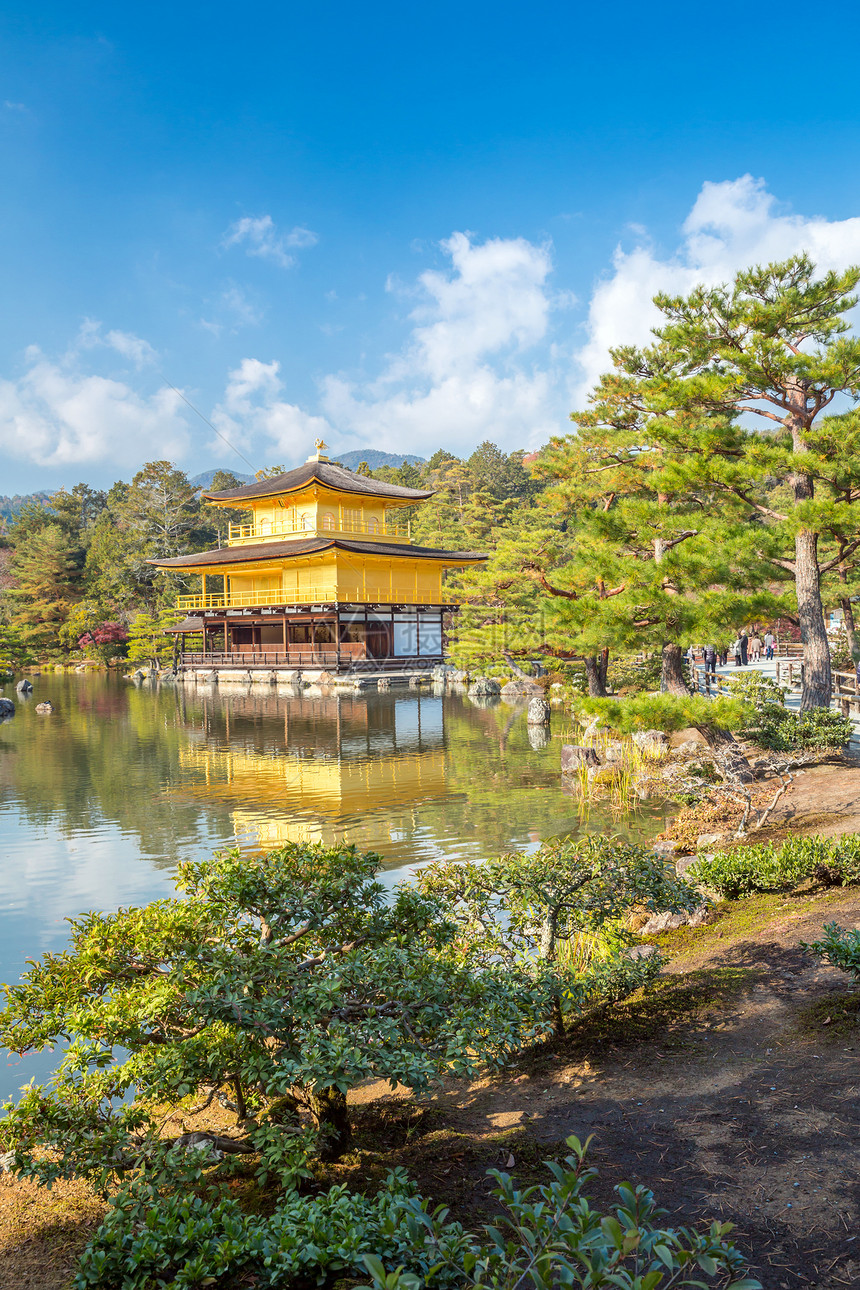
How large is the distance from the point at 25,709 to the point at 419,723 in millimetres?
13200

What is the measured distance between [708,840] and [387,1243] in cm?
653

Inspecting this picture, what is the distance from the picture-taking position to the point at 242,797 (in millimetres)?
11617

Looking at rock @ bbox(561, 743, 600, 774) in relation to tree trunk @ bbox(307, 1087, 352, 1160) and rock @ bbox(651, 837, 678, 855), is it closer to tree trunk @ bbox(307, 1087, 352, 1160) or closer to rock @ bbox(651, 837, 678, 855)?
rock @ bbox(651, 837, 678, 855)

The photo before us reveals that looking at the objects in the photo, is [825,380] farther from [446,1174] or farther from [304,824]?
[446,1174]

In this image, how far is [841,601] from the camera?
19.4 meters

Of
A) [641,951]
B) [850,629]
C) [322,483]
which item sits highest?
[322,483]

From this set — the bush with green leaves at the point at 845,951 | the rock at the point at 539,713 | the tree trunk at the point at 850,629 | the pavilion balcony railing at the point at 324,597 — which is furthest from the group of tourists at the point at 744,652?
the bush with green leaves at the point at 845,951

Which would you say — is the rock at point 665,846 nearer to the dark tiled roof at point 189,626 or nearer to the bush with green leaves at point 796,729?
the bush with green leaves at point 796,729

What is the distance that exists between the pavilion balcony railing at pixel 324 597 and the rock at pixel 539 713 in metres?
12.0

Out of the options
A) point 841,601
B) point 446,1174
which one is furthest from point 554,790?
point 841,601

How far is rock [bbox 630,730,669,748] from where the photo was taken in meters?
12.7

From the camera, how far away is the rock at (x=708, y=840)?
7.64 m

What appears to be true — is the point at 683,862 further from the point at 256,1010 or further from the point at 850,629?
the point at 850,629

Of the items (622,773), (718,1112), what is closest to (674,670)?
(622,773)
